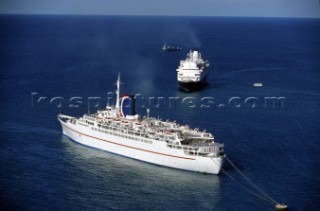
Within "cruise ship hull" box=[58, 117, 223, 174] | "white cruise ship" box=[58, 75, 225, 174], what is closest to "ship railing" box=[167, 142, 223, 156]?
"white cruise ship" box=[58, 75, 225, 174]

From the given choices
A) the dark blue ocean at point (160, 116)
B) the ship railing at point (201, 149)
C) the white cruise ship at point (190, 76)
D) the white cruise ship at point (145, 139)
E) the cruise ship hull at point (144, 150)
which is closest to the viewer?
the dark blue ocean at point (160, 116)

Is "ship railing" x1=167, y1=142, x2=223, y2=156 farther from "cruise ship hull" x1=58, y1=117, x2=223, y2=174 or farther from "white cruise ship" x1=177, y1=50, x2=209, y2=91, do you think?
"white cruise ship" x1=177, y1=50, x2=209, y2=91

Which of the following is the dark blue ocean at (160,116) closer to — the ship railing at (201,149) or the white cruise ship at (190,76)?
the white cruise ship at (190,76)

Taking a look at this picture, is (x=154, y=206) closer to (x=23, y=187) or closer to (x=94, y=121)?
(x=23, y=187)

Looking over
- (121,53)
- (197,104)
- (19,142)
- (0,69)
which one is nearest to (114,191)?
(19,142)

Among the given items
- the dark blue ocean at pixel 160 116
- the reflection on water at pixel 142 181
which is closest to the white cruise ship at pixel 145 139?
the reflection on water at pixel 142 181

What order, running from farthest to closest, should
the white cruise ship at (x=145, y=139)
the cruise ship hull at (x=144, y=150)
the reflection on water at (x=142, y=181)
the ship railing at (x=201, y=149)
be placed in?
the white cruise ship at (x=145, y=139) < the ship railing at (x=201, y=149) < the cruise ship hull at (x=144, y=150) < the reflection on water at (x=142, y=181)

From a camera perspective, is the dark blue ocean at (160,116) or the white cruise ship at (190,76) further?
the white cruise ship at (190,76)

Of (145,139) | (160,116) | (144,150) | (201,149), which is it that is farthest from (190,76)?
(201,149)

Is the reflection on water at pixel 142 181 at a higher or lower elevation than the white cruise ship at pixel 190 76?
A: lower

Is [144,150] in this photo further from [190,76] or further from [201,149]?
[190,76]
